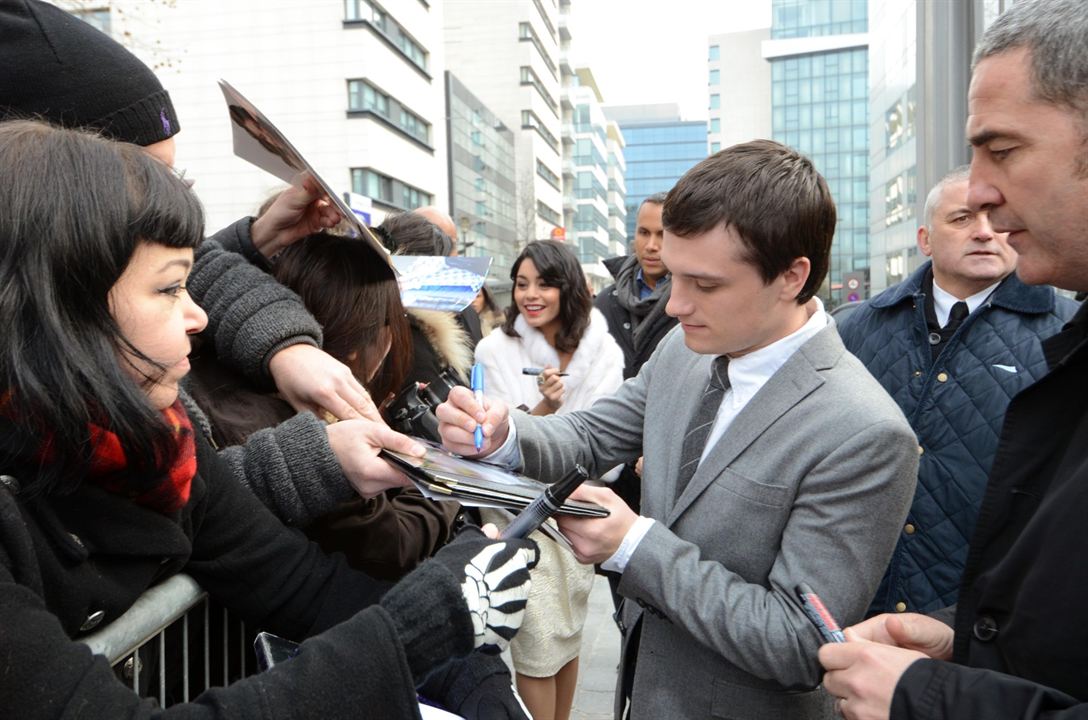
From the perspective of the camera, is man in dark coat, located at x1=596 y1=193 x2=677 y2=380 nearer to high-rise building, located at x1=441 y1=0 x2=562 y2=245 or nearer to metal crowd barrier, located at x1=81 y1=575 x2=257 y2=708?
metal crowd barrier, located at x1=81 y1=575 x2=257 y2=708

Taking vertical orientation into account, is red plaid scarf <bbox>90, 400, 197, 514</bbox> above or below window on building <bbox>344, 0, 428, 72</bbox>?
below

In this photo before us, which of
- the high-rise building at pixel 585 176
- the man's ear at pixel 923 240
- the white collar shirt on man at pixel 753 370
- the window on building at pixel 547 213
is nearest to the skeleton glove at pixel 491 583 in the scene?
the white collar shirt on man at pixel 753 370

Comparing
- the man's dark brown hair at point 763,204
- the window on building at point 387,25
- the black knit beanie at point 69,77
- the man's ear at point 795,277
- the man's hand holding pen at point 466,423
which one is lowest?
the man's hand holding pen at point 466,423

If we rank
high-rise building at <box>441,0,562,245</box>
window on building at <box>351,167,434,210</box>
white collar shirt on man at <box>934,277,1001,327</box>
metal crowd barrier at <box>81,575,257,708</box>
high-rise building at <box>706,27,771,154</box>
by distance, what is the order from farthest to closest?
high-rise building at <box>706,27,771,154</box>
high-rise building at <box>441,0,562,245</box>
window on building at <box>351,167,434,210</box>
white collar shirt on man at <box>934,277,1001,327</box>
metal crowd barrier at <box>81,575,257,708</box>

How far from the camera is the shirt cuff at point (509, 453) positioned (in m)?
2.06

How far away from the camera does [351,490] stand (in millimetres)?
1721

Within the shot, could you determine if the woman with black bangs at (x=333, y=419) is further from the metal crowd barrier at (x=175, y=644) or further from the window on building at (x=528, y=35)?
the window on building at (x=528, y=35)

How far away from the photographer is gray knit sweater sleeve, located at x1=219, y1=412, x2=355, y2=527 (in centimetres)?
170

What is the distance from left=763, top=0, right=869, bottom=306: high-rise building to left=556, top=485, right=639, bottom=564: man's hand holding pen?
62172mm

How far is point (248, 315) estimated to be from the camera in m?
2.00

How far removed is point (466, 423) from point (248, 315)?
59 centimetres

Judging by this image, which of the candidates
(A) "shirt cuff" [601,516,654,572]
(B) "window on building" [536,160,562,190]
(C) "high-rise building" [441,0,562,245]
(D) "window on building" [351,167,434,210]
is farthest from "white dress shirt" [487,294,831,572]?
(B) "window on building" [536,160,562,190]

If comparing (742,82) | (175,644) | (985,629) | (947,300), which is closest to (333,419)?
(175,644)

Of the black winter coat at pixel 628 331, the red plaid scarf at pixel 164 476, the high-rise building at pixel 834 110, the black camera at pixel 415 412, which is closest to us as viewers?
the red plaid scarf at pixel 164 476
